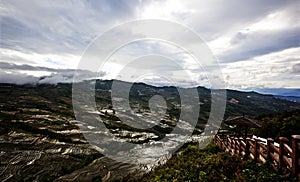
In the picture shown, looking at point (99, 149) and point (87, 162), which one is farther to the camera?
point (99, 149)

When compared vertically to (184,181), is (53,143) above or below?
below

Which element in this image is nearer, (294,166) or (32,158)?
(294,166)

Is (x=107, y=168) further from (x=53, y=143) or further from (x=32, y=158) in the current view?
(x=53, y=143)

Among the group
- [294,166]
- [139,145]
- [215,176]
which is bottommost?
[139,145]

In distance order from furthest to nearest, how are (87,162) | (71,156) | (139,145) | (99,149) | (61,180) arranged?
(139,145) → (99,149) → (71,156) → (87,162) → (61,180)

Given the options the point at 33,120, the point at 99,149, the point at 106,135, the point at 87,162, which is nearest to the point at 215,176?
the point at 87,162

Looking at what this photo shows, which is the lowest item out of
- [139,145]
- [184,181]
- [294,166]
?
[139,145]

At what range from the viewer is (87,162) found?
5488 cm

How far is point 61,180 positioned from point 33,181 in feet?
19.4

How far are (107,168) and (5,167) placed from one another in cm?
2288

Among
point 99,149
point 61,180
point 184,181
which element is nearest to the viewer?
point 184,181

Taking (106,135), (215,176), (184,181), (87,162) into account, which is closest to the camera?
(215,176)

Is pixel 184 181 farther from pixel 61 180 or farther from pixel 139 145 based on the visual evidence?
pixel 139 145

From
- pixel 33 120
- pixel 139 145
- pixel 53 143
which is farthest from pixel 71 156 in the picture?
pixel 33 120
